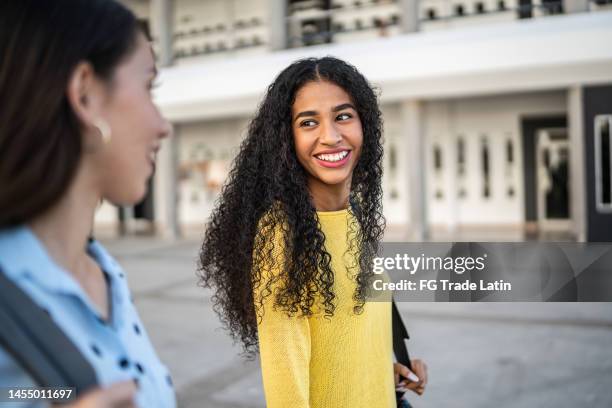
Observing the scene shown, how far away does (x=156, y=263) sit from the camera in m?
11.2

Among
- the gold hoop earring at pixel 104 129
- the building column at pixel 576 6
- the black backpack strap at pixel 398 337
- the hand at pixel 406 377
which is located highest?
the building column at pixel 576 6

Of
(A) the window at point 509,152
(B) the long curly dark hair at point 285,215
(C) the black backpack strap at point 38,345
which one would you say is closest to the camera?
(C) the black backpack strap at point 38,345

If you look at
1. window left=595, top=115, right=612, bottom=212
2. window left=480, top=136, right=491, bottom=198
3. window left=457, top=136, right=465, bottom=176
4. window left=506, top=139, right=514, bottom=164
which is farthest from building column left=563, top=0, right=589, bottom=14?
window left=457, top=136, right=465, bottom=176

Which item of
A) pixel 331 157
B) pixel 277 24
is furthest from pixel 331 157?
pixel 277 24

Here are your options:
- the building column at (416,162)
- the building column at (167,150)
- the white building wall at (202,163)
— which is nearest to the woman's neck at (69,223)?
the building column at (416,162)

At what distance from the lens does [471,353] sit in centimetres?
507

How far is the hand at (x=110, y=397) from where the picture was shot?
68 cm

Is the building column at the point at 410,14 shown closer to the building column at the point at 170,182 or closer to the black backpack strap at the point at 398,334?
the building column at the point at 170,182

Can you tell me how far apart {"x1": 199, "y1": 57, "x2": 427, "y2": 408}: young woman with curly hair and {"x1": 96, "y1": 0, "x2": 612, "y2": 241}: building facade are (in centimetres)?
1047

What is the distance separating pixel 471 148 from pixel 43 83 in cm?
1535

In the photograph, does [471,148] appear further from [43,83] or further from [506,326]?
[43,83]

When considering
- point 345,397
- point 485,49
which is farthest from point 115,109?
point 485,49

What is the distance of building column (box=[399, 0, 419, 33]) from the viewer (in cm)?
1248

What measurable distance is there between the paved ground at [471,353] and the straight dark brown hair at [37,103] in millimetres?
3543
